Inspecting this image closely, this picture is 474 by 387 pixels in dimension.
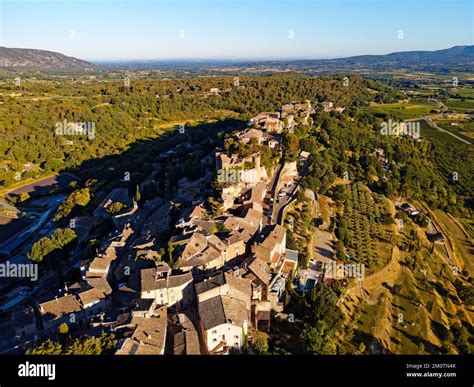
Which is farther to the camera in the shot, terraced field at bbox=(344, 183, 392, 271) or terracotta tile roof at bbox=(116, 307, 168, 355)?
terraced field at bbox=(344, 183, 392, 271)

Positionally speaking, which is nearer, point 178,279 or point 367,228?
point 178,279

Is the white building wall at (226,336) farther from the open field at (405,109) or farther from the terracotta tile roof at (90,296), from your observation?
the open field at (405,109)

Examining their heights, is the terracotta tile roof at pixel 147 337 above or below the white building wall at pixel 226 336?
above

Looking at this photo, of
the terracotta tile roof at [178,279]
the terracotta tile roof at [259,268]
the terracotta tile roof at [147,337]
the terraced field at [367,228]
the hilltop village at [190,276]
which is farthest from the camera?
the terraced field at [367,228]

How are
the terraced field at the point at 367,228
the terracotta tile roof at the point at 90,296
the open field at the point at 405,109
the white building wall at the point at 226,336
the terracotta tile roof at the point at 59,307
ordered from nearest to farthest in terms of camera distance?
the white building wall at the point at 226,336
the terracotta tile roof at the point at 59,307
the terracotta tile roof at the point at 90,296
the terraced field at the point at 367,228
the open field at the point at 405,109

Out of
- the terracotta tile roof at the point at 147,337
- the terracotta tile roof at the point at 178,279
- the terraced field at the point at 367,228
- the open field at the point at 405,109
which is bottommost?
the terraced field at the point at 367,228

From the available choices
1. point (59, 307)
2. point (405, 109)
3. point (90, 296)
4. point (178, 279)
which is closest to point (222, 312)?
point (178, 279)

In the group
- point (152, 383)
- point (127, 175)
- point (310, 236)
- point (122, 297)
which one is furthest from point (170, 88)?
point (152, 383)

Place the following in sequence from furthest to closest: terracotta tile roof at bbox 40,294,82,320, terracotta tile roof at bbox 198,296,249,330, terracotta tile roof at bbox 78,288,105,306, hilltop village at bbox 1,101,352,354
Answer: terracotta tile roof at bbox 78,288,105,306 < terracotta tile roof at bbox 40,294,82,320 < hilltop village at bbox 1,101,352,354 < terracotta tile roof at bbox 198,296,249,330

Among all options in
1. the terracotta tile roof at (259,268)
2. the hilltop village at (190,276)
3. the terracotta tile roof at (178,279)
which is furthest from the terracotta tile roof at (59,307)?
the terracotta tile roof at (259,268)

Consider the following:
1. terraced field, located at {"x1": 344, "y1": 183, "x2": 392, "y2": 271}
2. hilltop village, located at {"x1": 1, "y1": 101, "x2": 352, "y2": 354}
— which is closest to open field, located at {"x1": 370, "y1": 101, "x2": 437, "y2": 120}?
terraced field, located at {"x1": 344, "y1": 183, "x2": 392, "y2": 271}

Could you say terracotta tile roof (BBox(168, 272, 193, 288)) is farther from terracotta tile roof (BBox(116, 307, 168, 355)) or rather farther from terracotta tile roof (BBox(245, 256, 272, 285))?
terracotta tile roof (BBox(245, 256, 272, 285))

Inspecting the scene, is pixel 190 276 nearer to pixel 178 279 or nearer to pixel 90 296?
pixel 178 279
